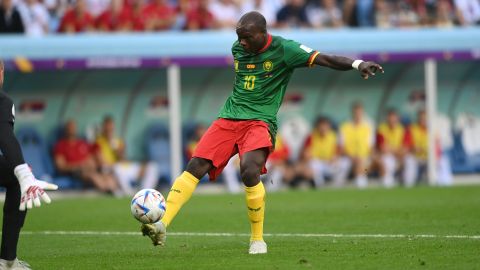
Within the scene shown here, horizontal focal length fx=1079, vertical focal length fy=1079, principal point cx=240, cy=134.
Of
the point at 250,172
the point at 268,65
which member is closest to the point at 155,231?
the point at 250,172

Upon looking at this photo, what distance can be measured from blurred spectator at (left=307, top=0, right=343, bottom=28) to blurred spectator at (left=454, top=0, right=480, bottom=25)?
9.16 ft

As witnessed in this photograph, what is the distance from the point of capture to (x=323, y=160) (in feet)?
76.4

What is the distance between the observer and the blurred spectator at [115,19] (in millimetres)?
22163

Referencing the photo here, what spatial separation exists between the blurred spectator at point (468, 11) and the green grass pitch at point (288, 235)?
6.59 meters

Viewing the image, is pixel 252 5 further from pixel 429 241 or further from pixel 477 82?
pixel 429 241

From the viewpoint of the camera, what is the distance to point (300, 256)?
9.70m

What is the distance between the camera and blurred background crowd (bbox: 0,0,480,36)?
864 inches

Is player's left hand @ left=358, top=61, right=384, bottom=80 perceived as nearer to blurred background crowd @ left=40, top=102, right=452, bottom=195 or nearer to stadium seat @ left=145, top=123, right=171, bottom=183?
blurred background crowd @ left=40, top=102, right=452, bottom=195

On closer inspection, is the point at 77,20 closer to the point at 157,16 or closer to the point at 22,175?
the point at 157,16

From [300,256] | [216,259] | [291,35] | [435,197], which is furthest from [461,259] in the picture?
[291,35]

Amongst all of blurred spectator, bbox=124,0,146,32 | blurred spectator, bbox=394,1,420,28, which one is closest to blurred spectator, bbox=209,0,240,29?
blurred spectator, bbox=124,0,146,32

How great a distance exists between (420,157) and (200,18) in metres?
5.69

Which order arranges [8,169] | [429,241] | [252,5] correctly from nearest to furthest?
Result: 1. [8,169]
2. [429,241]
3. [252,5]

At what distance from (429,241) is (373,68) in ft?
6.64
